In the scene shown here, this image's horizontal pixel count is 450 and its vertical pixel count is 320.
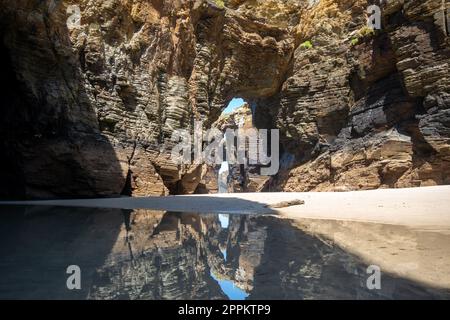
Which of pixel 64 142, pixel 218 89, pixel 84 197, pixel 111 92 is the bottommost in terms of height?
pixel 84 197

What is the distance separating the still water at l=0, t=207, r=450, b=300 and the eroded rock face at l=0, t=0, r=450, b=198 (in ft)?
31.4

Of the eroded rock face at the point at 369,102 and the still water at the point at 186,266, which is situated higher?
the eroded rock face at the point at 369,102

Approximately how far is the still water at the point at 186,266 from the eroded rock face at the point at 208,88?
9.57 meters

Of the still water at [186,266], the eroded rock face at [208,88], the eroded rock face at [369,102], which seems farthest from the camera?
the eroded rock face at [369,102]

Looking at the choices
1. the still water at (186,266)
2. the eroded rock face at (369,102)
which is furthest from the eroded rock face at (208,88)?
the still water at (186,266)

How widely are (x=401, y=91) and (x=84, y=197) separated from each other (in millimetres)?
18741

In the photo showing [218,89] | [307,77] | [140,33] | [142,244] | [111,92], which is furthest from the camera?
[307,77]

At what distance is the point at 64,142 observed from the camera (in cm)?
1266

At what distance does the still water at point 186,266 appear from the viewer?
6.89 feet

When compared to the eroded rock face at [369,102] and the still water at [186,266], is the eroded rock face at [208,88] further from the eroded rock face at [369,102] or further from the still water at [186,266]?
the still water at [186,266]

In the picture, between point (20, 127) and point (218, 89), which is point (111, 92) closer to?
point (20, 127)

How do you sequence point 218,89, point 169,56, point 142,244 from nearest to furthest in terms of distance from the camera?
point 142,244 < point 169,56 < point 218,89

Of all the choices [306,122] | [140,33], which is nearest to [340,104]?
[306,122]
